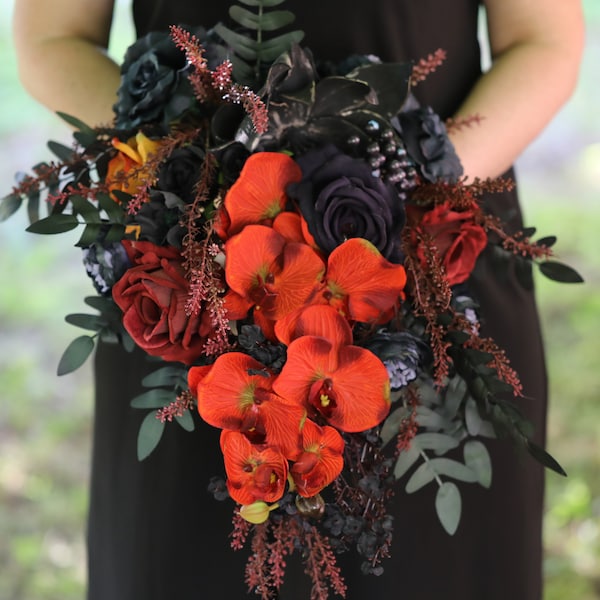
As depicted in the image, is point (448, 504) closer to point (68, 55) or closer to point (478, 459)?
point (478, 459)

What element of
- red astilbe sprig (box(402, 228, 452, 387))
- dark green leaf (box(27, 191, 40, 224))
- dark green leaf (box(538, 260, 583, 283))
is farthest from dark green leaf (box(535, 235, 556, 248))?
dark green leaf (box(27, 191, 40, 224))

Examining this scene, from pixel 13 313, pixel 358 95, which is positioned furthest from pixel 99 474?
pixel 13 313

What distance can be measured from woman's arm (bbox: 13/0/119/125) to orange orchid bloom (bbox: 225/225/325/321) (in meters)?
0.39

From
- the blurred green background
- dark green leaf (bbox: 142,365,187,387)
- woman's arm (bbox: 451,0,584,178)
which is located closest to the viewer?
dark green leaf (bbox: 142,365,187,387)

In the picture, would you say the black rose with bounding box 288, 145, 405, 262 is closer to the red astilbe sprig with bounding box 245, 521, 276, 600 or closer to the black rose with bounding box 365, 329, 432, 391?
the black rose with bounding box 365, 329, 432, 391

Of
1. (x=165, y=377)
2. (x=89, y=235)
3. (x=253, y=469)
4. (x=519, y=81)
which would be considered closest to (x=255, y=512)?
(x=253, y=469)

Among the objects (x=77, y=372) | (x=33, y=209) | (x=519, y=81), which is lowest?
(x=33, y=209)

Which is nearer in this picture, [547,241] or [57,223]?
[57,223]

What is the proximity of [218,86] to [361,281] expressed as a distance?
19 cm

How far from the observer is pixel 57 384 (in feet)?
9.07

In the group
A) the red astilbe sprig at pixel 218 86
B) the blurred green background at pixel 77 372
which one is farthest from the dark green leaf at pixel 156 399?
the blurred green background at pixel 77 372

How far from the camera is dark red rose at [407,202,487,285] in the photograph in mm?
711

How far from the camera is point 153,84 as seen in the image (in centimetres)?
73

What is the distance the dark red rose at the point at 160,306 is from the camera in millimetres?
626
